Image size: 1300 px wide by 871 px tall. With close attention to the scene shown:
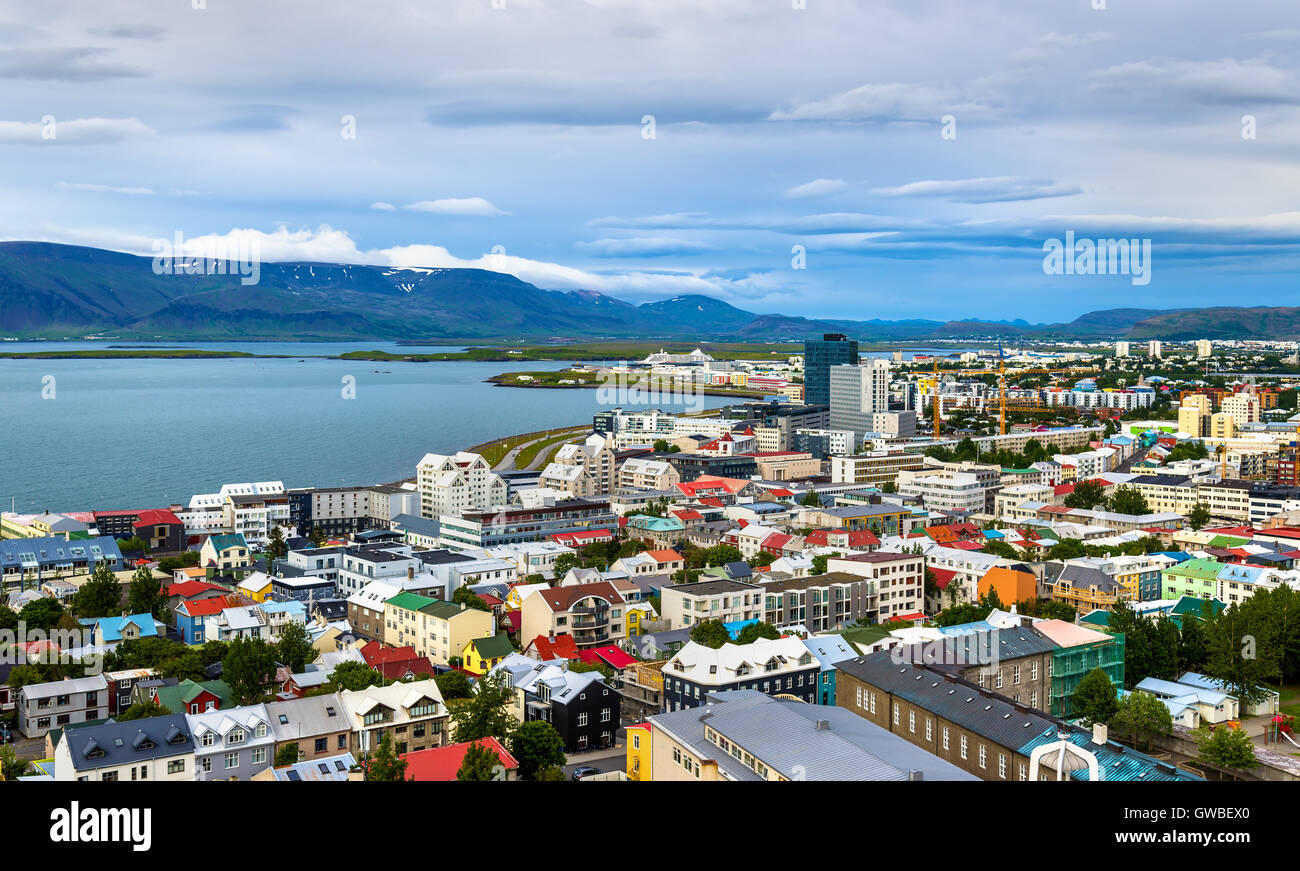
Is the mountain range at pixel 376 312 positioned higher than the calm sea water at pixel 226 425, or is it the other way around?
the mountain range at pixel 376 312

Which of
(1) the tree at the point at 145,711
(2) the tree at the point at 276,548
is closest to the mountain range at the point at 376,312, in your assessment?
(2) the tree at the point at 276,548

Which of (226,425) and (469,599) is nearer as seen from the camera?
(469,599)

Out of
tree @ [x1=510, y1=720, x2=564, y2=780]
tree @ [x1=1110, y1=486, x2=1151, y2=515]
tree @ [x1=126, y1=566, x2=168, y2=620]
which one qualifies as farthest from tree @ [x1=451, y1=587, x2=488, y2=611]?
tree @ [x1=1110, y1=486, x2=1151, y2=515]

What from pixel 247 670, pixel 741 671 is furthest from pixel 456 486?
pixel 741 671

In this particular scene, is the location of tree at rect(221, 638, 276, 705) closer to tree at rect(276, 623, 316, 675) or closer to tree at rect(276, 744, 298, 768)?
tree at rect(276, 623, 316, 675)

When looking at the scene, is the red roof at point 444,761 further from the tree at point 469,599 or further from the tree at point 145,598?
the tree at point 145,598

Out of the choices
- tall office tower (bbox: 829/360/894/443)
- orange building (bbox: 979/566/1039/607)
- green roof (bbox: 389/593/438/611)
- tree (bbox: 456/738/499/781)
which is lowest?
orange building (bbox: 979/566/1039/607)

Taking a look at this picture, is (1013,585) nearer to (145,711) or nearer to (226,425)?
(145,711)
